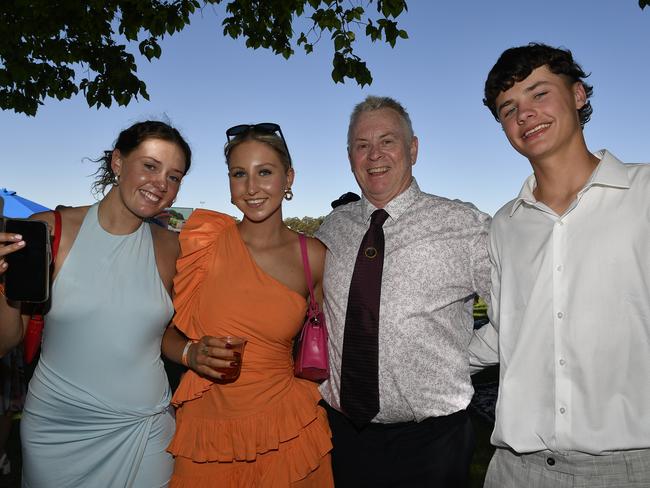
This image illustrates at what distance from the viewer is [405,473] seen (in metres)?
2.47

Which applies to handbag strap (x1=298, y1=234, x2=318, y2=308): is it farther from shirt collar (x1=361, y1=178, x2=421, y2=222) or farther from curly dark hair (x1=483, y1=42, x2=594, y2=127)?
curly dark hair (x1=483, y1=42, x2=594, y2=127)

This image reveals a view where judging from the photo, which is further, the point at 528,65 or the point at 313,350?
the point at 313,350

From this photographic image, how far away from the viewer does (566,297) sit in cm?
196

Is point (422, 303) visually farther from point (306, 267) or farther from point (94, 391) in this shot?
point (94, 391)

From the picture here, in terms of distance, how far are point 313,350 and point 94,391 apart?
1128 millimetres

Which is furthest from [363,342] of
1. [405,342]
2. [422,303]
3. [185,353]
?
[185,353]

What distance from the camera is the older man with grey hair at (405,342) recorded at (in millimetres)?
2465

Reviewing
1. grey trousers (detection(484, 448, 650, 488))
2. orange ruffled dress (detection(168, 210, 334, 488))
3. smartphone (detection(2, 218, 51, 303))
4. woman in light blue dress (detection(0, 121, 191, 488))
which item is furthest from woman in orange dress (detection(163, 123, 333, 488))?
grey trousers (detection(484, 448, 650, 488))

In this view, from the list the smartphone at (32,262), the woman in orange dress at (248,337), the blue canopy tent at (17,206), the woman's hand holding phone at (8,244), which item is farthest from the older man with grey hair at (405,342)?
the blue canopy tent at (17,206)

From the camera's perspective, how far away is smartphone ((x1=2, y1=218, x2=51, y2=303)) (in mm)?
2010

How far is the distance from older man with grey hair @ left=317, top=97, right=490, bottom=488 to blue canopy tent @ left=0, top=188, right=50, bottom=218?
8617mm

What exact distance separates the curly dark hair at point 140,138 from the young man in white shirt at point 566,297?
67.6 inches

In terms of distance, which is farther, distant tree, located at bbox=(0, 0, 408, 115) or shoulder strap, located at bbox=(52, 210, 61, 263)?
distant tree, located at bbox=(0, 0, 408, 115)

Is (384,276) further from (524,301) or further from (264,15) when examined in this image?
(264,15)
